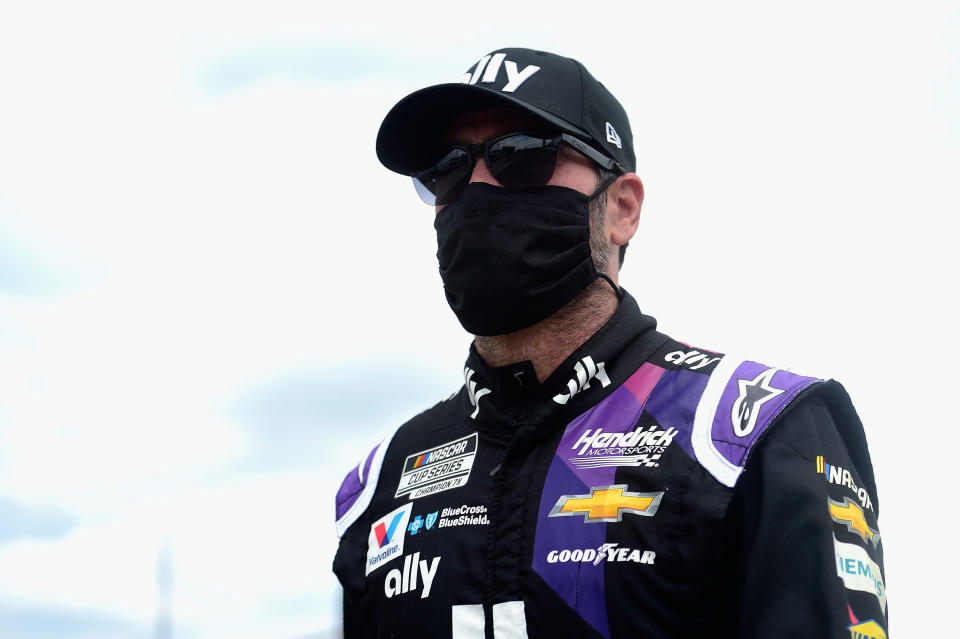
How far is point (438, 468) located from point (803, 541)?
4.38 feet

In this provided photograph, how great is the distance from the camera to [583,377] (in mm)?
3209

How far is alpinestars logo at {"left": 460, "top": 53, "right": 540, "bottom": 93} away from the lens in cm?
353

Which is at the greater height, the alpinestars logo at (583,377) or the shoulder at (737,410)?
the alpinestars logo at (583,377)

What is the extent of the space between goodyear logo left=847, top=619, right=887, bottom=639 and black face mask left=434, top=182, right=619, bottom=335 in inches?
52.1

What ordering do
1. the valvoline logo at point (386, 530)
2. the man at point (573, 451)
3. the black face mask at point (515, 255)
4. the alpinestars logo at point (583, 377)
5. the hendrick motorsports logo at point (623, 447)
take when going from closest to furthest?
the man at point (573, 451)
the hendrick motorsports logo at point (623, 447)
the alpinestars logo at point (583, 377)
the black face mask at point (515, 255)
the valvoline logo at point (386, 530)

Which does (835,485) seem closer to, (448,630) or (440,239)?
(448,630)

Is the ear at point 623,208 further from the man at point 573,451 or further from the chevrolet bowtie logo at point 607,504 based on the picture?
the chevrolet bowtie logo at point 607,504

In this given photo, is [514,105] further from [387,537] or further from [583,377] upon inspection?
[387,537]

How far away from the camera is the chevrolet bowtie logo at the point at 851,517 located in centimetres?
269

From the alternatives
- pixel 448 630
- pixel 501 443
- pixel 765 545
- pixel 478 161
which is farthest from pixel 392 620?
pixel 478 161

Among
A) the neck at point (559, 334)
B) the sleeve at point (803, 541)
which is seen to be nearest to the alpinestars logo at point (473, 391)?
the neck at point (559, 334)

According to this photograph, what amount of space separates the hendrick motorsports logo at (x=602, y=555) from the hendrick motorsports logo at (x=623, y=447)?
25 centimetres

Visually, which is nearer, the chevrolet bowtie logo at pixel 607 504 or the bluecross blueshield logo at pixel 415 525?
the chevrolet bowtie logo at pixel 607 504

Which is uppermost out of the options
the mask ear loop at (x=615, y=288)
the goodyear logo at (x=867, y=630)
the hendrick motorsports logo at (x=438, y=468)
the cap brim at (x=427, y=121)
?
the cap brim at (x=427, y=121)
